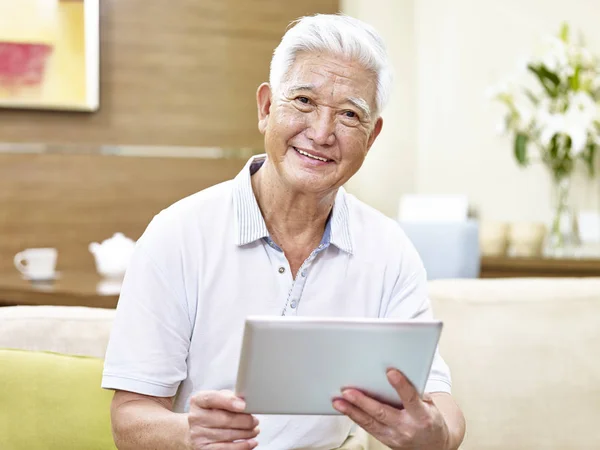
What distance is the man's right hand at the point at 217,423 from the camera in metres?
1.33

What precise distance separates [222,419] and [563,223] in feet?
9.96

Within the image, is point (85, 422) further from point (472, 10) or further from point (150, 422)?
point (472, 10)

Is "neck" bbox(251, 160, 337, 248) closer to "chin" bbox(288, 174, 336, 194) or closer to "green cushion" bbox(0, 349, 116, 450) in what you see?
"chin" bbox(288, 174, 336, 194)

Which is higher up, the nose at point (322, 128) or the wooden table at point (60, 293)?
the nose at point (322, 128)

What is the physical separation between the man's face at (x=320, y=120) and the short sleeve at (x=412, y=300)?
219 mm

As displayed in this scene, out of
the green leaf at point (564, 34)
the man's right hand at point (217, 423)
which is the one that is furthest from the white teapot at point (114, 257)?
the green leaf at point (564, 34)

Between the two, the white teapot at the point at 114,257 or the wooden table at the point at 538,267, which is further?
the wooden table at the point at 538,267

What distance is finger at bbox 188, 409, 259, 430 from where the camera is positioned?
134 cm

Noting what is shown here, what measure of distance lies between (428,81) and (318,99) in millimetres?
3086

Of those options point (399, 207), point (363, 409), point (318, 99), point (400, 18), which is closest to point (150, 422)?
point (363, 409)

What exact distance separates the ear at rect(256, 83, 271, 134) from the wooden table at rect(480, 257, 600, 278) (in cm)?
212

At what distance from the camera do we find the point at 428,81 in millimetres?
4652

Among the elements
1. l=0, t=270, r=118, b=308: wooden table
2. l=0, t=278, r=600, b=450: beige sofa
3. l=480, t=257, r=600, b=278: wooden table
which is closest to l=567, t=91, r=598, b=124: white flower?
l=480, t=257, r=600, b=278: wooden table

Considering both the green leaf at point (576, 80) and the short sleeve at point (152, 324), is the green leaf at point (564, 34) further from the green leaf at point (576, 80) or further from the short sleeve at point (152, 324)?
the short sleeve at point (152, 324)
